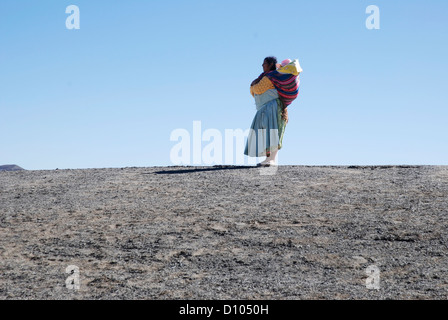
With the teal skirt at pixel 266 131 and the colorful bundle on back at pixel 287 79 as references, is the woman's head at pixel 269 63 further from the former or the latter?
the teal skirt at pixel 266 131

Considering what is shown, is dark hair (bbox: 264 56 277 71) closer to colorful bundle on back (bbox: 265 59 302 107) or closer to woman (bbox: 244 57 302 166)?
woman (bbox: 244 57 302 166)

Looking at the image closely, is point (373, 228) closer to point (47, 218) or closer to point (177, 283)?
point (177, 283)

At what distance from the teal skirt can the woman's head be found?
81 centimetres

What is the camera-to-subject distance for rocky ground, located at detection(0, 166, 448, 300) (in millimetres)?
7207

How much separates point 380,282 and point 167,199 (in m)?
5.01

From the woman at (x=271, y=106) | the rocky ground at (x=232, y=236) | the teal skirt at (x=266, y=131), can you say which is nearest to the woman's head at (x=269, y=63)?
the woman at (x=271, y=106)

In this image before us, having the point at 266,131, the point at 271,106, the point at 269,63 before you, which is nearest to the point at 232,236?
the point at 266,131

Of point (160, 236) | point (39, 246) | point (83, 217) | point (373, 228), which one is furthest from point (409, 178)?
point (39, 246)

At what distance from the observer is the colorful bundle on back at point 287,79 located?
47.4 feet

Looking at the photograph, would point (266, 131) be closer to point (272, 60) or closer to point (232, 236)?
point (272, 60)

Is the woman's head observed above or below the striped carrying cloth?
above

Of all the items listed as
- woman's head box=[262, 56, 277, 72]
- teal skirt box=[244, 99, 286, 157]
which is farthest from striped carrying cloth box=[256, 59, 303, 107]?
teal skirt box=[244, 99, 286, 157]
